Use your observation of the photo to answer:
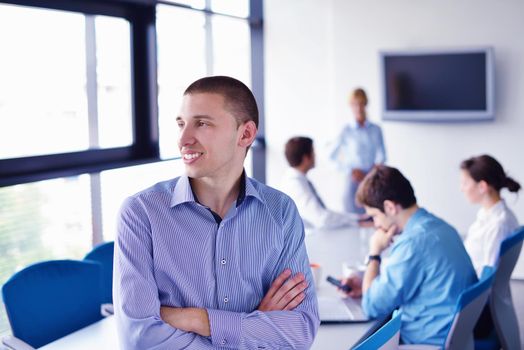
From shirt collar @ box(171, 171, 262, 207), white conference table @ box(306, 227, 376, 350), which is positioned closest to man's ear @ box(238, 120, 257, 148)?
shirt collar @ box(171, 171, 262, 207)

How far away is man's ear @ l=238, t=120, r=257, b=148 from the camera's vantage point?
203cm

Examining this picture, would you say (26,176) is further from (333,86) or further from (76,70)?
(333,86)

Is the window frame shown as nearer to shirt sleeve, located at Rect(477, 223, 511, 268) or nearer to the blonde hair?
the blonde hair

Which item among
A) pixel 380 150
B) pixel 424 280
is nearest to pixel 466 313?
pixel 424 280

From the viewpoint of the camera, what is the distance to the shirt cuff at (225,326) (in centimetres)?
194

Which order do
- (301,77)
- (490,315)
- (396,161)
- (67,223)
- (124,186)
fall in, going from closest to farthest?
1. (490,315)
2. (67,223)
3. (124,186)
4. (396,161)
5. (301,77)

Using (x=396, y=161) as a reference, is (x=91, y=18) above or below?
above

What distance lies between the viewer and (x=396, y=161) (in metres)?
7.20

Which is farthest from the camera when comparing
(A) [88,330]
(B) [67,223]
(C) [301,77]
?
(C) [301,77]

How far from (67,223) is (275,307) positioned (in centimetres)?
292

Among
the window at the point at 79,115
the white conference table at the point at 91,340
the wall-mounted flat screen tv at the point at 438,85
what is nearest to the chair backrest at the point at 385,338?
the white conference table at the point at 91,340

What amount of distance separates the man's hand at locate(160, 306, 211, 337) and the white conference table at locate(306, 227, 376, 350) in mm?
635

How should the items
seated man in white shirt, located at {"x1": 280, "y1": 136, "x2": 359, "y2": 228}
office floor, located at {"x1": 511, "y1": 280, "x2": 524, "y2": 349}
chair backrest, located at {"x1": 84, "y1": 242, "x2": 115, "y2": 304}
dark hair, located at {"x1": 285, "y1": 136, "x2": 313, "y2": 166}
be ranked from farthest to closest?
office floor, located at {"x1": 511, "y1": 280, "x2": 524, "y2": 349} < dark hair, located at {"x1": 285, "y1": 136, "x2": 313, "y2": 166} < seated man in white shirt, located at {"x1": 280, "y1": 136, "x2": 359, "y2": 228} < chair backrest, located at {"x1": 84, "y1": 242, "x2": 115, "y2": 304}

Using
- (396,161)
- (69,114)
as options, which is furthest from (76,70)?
(396,161)
